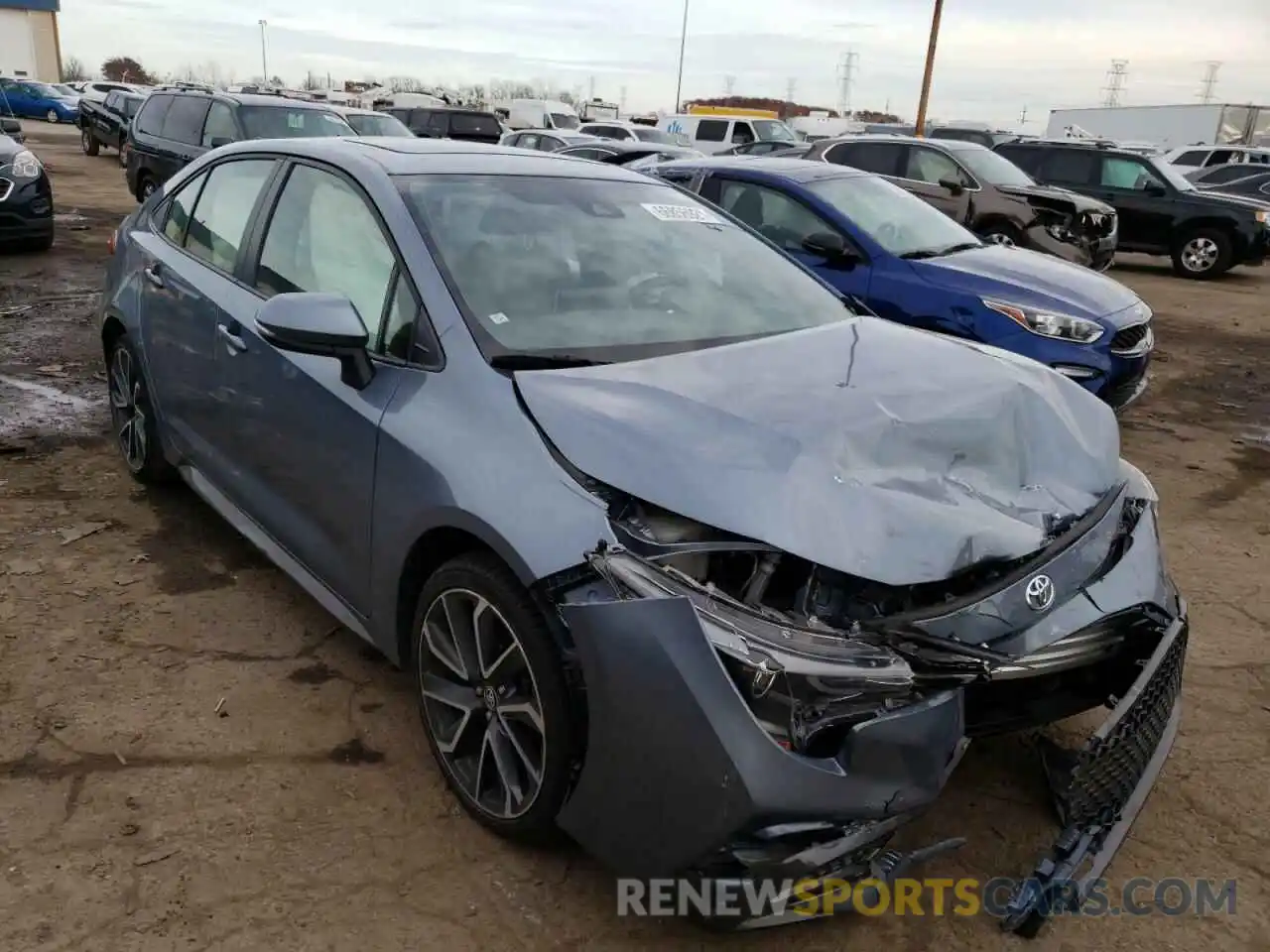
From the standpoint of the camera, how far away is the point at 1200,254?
14461 millimetres

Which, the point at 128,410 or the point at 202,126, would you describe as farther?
the point at 202,126

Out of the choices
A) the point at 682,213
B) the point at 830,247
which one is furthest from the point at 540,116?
the point at 682,213

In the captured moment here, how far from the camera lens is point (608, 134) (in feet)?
78.7

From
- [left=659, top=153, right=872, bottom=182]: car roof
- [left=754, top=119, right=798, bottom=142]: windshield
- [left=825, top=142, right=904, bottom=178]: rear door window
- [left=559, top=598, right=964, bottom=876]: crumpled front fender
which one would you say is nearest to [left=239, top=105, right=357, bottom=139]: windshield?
[left=659, top=153, right=872, bottom=182]: car roof

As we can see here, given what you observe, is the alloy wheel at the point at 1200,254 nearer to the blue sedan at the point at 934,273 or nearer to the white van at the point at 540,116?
the blue sedan at the point at 934,273

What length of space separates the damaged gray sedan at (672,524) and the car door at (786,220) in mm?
3070

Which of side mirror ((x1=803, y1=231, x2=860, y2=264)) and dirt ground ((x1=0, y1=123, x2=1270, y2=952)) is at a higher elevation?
side mirror ((x1=803, y1=231, x2=860, y2=264))

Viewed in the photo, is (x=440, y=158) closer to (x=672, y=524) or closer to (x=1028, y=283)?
(x=672, y=524)

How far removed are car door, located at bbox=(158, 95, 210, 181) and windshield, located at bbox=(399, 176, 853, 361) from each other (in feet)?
32.4

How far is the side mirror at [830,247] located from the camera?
6.37 m

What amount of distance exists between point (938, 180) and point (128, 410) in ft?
32.1

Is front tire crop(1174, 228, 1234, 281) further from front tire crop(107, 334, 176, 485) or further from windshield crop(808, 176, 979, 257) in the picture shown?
front tire crop(107, 334, 176, 485)

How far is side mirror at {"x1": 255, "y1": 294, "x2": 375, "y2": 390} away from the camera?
2.65m

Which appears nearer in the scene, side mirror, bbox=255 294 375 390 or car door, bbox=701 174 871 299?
side mirror, bbox=255 294 375 390
